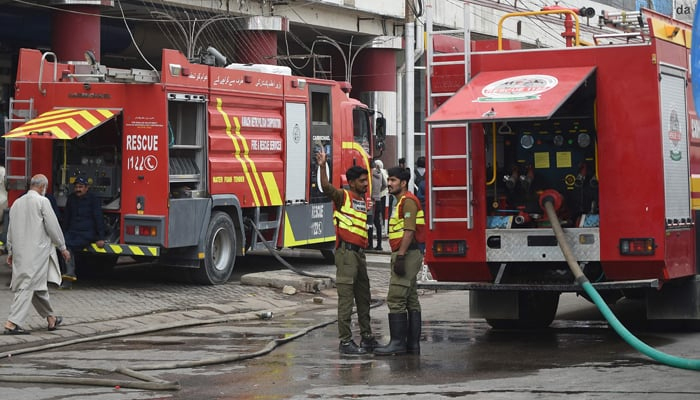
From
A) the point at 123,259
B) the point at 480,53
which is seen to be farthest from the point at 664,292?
the point at 123,259

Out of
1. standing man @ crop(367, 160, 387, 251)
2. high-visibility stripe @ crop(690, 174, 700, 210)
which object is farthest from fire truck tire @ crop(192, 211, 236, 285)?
high-visibility stripe @ crop(690, 174, 700, 210)

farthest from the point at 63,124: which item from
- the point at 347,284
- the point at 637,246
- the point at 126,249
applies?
the point at 637,246

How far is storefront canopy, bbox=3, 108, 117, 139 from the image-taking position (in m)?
14.9

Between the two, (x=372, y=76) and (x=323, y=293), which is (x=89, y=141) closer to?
(x=323, y=293)

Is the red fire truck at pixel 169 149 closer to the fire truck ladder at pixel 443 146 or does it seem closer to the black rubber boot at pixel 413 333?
the fire truck ladder at pixel 443 146

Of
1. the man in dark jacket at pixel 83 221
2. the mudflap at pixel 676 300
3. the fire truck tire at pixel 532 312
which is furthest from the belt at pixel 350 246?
the man in dark jacket at pixel 83 221

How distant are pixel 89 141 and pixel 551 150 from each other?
7135 mm

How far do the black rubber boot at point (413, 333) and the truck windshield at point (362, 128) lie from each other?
9760 millimetres

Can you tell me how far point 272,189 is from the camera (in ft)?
58.9

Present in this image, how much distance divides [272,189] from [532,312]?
6136 millimetres

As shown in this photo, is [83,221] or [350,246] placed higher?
[83,221]

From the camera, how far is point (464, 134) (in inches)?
451

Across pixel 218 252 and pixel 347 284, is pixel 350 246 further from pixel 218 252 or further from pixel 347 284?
pixel 218 252

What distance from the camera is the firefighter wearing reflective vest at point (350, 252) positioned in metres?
11.0
